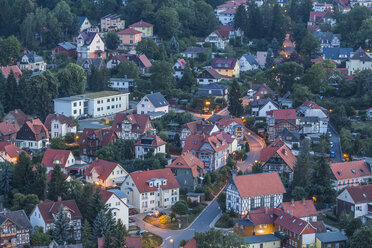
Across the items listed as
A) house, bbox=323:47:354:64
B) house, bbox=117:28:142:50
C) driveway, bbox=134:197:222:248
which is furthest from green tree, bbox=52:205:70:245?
house, bbox=323:47:354:64

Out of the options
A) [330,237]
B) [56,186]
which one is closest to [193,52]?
[56,186]

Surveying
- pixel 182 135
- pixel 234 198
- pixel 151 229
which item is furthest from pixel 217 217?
pixel 182 135

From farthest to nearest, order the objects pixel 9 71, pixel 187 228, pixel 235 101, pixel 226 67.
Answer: pixel 226 67
pixel 9 71
pixel 235 101
pixel 187 228

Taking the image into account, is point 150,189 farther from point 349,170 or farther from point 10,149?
point 349,170

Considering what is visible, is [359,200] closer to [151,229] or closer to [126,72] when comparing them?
[151,229]

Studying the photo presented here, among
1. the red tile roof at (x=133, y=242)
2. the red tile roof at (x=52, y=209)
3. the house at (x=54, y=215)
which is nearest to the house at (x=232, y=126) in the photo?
the red tile roof at (x=52, y=209)

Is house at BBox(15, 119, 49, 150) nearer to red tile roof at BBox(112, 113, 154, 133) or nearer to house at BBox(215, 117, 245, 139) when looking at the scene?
red tile roof at BBox(112, 113, 154, 133)
